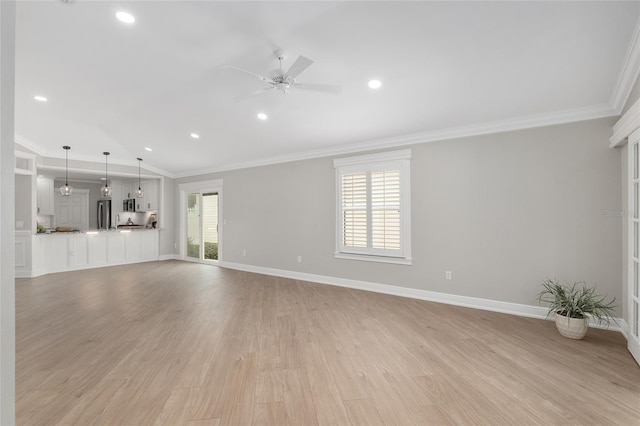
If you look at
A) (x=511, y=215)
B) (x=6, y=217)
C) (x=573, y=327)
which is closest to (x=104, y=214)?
(x=6, y=217)

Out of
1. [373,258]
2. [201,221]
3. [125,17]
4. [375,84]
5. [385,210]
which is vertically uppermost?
[125,17]

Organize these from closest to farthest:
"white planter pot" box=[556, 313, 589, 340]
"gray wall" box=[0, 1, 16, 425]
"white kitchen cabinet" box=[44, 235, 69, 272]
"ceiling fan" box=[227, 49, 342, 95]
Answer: "gray wall" box=[0, 1, 16, 425] → "ceiling fan" box=[227, 49, 342, 95] → "white planter pot" box=[556, 313, 589, 340] → "white kitchen cabinet" box=[44, 235, 69, 272]

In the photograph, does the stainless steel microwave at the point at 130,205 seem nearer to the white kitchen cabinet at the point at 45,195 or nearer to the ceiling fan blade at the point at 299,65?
the white kitchen cabinet at the point at 45,195

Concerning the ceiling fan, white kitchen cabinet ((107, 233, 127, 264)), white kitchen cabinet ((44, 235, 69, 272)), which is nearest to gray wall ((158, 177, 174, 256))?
white kitchen cabinet ((107, 233, 127, 264))

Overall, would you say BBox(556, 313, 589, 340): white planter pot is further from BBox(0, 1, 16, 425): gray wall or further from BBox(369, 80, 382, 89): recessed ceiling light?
BBox(0, 1, 16, 425): gray wall

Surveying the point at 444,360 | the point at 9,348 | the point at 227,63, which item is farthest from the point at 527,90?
the point at 9,348

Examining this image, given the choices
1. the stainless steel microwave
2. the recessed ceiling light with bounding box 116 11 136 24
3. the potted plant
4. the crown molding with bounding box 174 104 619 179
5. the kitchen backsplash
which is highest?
the recessed ceiling light with bounding box 116 11 136 24

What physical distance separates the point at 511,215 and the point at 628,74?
1.83 m

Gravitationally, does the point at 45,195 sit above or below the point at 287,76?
below

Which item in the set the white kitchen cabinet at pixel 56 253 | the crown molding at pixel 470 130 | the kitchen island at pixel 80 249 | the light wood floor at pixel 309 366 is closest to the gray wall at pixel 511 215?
the crown molding at pixel 470 130

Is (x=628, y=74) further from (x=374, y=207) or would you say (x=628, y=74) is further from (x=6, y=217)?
(x=6, y=217)

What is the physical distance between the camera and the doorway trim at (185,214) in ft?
24.6

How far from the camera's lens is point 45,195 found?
767cm

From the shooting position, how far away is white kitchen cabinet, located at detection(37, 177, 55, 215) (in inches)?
299
